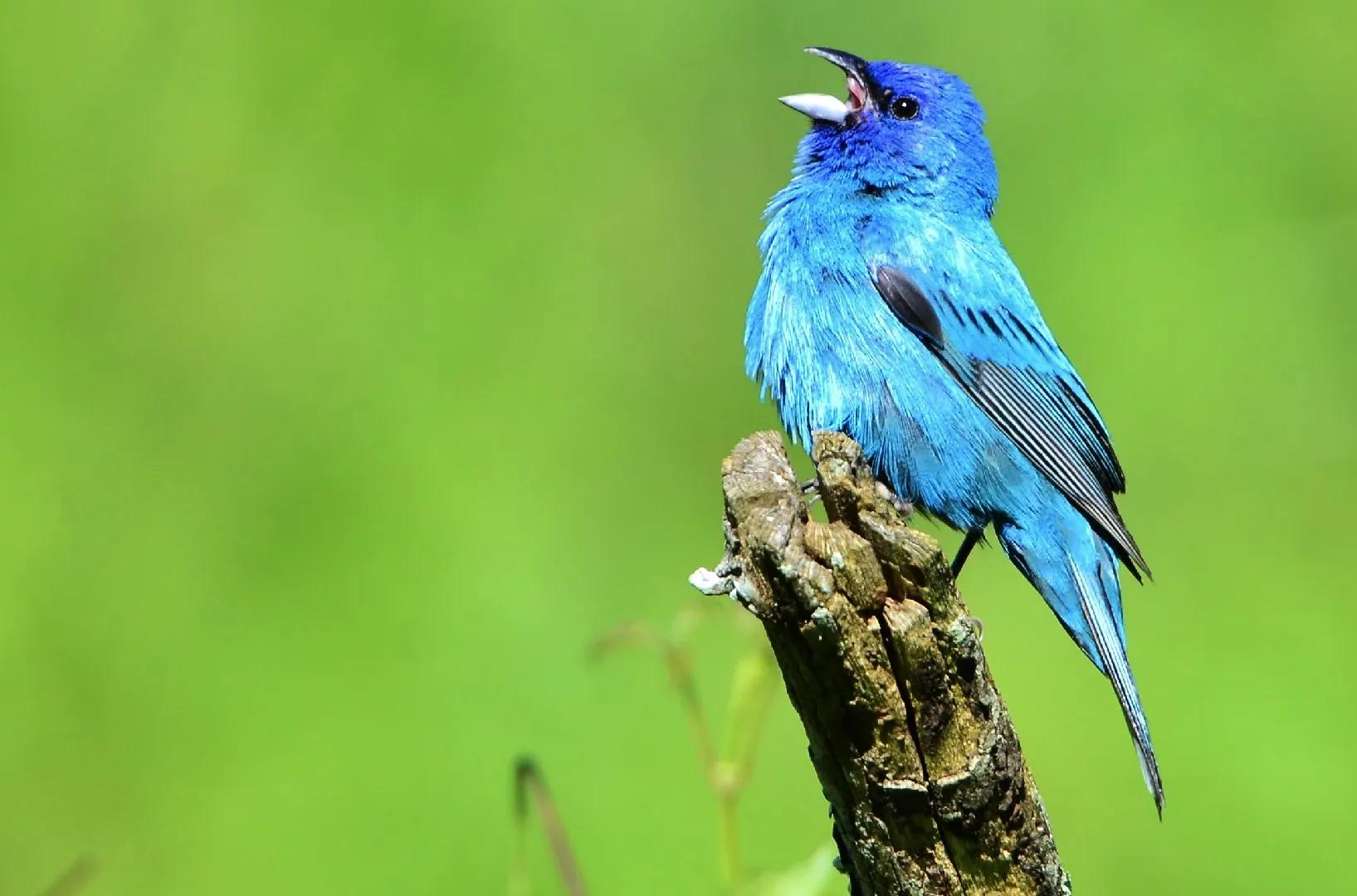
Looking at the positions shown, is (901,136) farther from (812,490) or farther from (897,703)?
(897,703)

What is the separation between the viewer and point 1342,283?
6738mm

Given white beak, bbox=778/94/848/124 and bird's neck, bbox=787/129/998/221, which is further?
white beak, bbox=778/94/848/124

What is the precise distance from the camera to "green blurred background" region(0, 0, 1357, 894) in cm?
571

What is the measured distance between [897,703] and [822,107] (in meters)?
2.38

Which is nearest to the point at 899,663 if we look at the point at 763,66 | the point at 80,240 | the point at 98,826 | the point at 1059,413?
the point at 1059,413

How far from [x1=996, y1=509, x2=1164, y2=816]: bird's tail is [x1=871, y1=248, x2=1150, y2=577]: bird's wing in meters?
0.08

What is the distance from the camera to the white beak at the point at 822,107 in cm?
478

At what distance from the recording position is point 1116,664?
13.6ft

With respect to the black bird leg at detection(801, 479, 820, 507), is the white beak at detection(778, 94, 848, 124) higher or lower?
higher

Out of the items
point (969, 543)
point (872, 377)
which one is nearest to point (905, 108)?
point (872, 377)

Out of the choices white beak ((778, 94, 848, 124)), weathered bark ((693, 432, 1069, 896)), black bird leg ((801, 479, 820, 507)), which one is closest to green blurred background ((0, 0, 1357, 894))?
white beak ((778, 94, 848, 124))

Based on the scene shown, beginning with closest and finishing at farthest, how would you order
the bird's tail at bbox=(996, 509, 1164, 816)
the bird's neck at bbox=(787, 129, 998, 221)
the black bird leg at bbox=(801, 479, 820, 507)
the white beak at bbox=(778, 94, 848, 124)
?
1. the black bird leg at bbox=(801, 479, 820, 507)
2. the bird's tail at bbox=(996, 509, 1164, 816)
3. the bird's neck at bbox=(787, 129, 998, 221)
4. the white beak at bbox=(778, 94, 848, 124)

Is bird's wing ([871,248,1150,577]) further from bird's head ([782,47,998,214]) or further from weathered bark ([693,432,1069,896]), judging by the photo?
weathered bark ([693,432,1069,896])

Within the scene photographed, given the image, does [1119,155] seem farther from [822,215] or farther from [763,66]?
[822,215]
